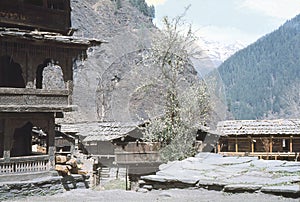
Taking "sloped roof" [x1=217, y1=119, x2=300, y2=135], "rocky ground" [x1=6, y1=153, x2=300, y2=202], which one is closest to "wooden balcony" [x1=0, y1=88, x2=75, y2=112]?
"rocky ground" [x1=6, y1=153, x2=300, y2=202]

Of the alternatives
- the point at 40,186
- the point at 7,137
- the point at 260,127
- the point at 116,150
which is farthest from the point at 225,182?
the point at 260,127

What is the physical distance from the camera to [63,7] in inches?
816

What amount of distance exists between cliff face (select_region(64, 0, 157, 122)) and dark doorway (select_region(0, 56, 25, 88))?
95.5 ft

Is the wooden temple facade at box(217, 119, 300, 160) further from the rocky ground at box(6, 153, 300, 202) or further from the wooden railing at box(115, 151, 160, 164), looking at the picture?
the rocky ground at box(6, 153, 300, 202)

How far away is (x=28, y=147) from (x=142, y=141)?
5875 millimetres

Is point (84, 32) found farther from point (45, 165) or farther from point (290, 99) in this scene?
point (45, 165)

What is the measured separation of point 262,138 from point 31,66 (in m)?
18.8

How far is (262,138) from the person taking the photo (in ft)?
104

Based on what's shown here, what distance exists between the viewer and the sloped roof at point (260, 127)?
3070 centimetres

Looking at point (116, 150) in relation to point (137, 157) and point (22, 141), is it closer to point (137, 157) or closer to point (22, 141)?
point (137, 157)

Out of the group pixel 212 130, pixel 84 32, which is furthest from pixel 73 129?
pixel 84 32

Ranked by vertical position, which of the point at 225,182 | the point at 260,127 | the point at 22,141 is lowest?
the point at 225,182

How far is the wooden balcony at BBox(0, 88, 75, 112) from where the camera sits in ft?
56.8

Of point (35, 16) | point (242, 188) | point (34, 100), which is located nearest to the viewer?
point (242, 188)
